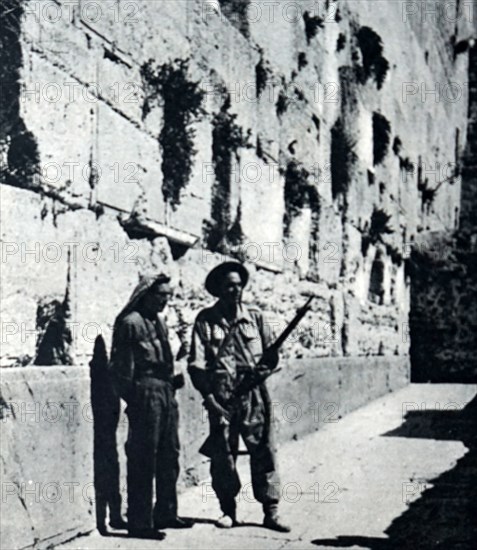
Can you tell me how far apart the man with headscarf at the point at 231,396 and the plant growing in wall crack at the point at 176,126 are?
1.48m

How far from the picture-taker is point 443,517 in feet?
17.8

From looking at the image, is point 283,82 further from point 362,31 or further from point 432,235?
point 432,235

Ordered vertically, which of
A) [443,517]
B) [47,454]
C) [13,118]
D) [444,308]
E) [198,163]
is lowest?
[443,517]

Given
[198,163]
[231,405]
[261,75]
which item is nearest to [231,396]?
[231,405]

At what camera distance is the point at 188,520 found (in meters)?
5.34

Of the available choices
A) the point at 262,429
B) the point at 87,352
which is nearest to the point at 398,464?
the point at 262,429

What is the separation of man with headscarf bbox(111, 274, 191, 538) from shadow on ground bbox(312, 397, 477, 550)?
106cm

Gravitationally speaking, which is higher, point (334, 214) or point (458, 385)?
point (334, 214)

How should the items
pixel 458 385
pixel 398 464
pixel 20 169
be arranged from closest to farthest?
pixel 20 169 < pixel 398 464 < pixel 458 385

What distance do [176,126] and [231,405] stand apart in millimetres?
2454

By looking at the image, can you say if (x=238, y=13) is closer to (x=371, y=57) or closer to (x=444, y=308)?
(x=371, y=57)

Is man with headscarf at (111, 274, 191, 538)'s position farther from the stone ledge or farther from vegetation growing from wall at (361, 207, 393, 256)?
vegetation growing from wall at (361, 207, 393, 256)

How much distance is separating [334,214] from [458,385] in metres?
4.14

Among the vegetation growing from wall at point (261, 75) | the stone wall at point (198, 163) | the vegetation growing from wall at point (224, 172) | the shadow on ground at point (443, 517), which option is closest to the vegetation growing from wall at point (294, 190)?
the stone wall at point (198, 163)
